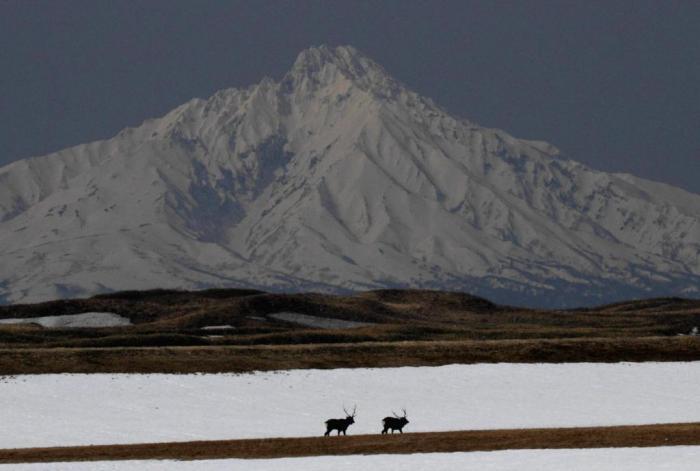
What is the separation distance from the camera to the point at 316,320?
151375 mm

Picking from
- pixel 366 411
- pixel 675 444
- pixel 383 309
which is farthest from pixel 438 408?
pixel 383 309

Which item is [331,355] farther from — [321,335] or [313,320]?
[313,320]

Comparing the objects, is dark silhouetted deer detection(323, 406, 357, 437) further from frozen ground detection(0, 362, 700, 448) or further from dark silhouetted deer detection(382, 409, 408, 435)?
frozen ground detection(0, 362, 700, 448)

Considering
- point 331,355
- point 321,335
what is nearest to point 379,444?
point 331,355

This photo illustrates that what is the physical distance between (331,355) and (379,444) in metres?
27.8

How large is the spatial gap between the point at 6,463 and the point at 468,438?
746 inches

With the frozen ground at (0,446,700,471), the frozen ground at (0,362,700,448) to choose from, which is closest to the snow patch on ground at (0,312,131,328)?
the frozen ground at (0,362,700,448)

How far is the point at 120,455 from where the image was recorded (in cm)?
6047

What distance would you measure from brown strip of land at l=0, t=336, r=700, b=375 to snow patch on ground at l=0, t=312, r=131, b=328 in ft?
167

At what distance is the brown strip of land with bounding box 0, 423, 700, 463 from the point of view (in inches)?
2373

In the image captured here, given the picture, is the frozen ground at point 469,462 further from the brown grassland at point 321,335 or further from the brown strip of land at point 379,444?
the brown grassland at point 321,335

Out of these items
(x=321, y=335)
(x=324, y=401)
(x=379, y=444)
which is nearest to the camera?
(x=379, y=444)

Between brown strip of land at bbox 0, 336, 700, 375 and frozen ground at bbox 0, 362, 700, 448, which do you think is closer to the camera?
frozen ground at bbox 0, 362, 700, 448

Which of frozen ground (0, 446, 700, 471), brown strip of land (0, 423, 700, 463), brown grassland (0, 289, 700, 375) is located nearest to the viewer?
frozen ground (0, 446, 700, 471)
